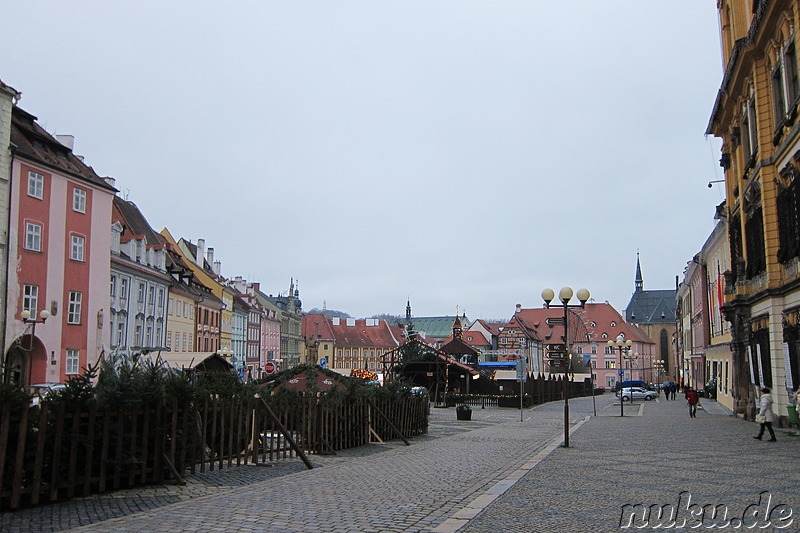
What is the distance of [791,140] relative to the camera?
73.4 ft

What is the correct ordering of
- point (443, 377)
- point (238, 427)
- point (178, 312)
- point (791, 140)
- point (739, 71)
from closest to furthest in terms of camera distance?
Result: point (238, 427) → point (791, 140) → point (739, 71) → point (443, 377) → point (178, 312)

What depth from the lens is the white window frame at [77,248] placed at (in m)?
39.7

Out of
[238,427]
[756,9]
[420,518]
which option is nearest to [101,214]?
[238,427]

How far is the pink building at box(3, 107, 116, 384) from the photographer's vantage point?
35.6m

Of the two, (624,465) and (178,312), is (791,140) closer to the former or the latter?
(624,465)

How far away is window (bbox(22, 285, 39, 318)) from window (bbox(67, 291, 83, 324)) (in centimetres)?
278

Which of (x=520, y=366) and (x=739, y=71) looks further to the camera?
(x=520, y=366)

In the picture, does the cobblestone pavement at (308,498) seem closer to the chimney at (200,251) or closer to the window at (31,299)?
the window at (31,299)

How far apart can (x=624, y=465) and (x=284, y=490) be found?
23.9 ft

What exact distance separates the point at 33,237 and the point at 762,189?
32.4m

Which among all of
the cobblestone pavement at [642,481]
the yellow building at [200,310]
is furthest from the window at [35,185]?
the cobblestone pavement at [642,481]

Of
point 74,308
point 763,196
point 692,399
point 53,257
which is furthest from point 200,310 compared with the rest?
point 763,196

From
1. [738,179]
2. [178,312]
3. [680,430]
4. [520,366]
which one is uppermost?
[738,179]

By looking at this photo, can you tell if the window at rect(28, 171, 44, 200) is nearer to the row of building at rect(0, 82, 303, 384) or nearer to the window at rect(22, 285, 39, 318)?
the row of building at rect(0, 82, 303, 384)
